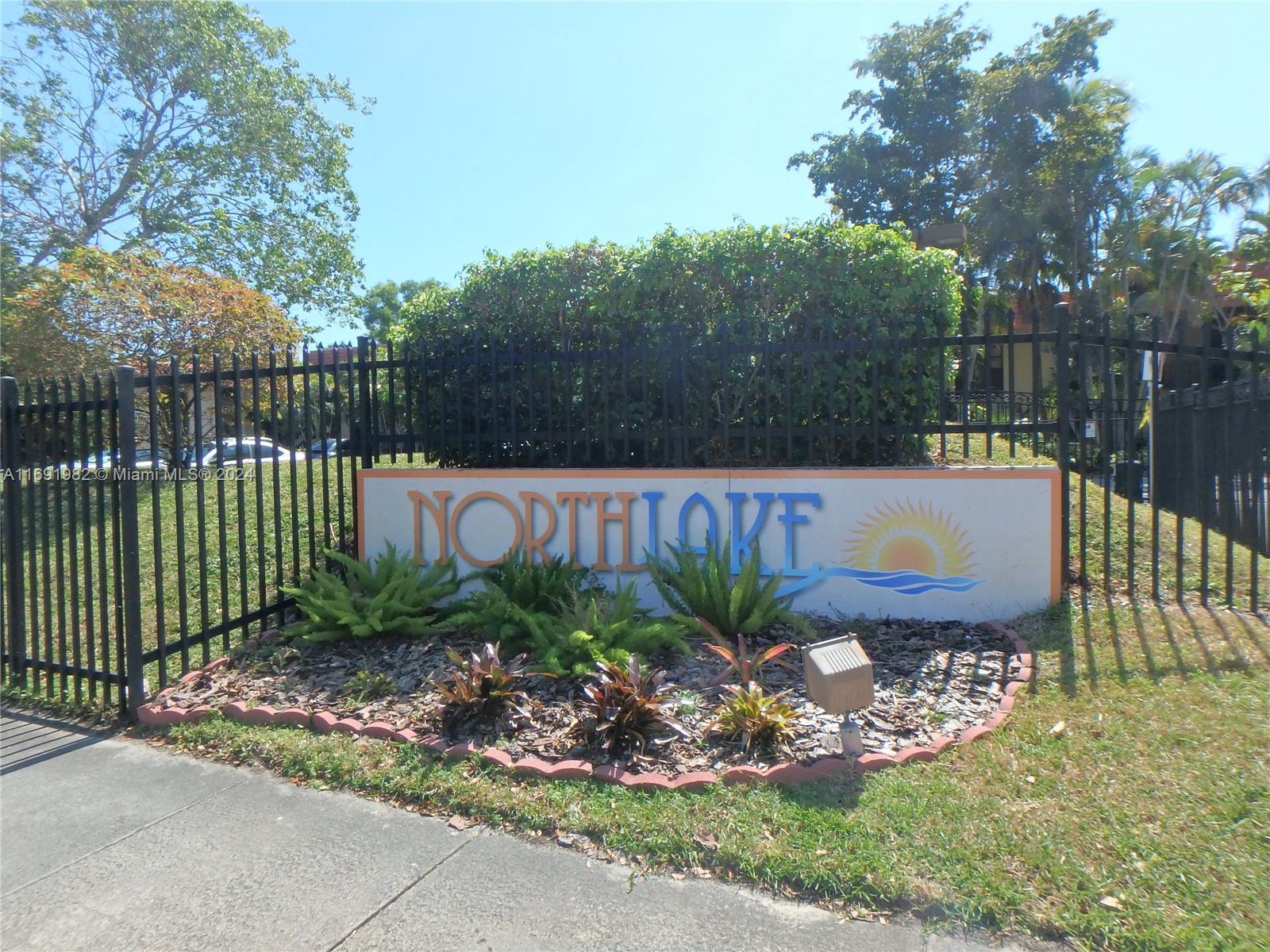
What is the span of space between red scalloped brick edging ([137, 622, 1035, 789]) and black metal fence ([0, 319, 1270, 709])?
2.07 ft

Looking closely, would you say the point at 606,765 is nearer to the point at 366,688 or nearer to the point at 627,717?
the point at 627,717

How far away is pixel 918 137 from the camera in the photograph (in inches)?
878

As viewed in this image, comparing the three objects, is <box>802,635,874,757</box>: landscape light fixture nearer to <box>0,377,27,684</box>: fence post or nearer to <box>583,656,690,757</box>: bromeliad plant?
<box>583,656,690,757</box>: bromeliad plant

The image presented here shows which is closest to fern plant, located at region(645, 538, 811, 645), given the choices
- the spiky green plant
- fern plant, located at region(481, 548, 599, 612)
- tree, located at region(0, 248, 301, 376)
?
fern plant, located at region(481, 548, 599, 612)

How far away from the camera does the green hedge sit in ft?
20.0

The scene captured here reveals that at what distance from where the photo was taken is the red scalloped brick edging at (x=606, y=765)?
3.63 meters

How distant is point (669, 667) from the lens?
500 centimetres

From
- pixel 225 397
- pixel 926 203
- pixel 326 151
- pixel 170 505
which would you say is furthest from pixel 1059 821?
pixel 926 203

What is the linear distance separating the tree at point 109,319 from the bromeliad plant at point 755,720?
982 centimetres

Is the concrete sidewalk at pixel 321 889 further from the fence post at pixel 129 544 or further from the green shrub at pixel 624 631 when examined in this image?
the green shrub at pixel 624 631

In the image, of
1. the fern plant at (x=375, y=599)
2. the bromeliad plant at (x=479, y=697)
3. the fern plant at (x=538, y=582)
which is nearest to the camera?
the bromeliad plant at (x=479, y=697)

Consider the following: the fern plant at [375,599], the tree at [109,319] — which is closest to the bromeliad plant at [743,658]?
the fern plant at [375,599]

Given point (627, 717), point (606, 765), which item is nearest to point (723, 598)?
point (627, 717)

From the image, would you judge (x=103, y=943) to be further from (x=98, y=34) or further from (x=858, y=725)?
(x=98, y=34)
